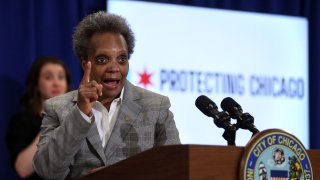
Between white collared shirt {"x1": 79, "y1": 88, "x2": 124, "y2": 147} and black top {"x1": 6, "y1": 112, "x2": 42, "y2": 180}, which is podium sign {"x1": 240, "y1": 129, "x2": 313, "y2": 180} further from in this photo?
black top {"x1": 6, "y1": 112, "x2": 42, "y2": 180}

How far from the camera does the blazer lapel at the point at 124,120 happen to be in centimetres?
209

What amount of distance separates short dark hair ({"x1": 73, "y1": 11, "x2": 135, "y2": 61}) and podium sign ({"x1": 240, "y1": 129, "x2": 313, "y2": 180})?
749mm

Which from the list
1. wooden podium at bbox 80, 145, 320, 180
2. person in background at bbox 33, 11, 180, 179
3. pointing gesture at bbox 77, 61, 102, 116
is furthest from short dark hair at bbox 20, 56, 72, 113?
wooden podium at bbox 80, 145, 320, 180

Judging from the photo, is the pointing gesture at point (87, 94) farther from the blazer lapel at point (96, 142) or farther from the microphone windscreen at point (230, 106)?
the microphone windscreen at point (230, 106)

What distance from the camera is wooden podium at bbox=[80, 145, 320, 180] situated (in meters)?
1.50

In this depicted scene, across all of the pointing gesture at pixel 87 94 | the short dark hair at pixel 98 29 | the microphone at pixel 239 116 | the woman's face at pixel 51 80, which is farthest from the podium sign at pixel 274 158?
the woman's face at pixel 51 80

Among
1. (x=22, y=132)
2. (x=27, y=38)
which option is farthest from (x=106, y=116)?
(x=27, y=38)

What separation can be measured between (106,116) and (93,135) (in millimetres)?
118

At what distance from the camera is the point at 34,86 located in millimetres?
3844

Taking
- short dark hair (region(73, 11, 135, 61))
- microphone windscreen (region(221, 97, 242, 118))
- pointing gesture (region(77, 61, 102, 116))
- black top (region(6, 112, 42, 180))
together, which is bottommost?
black top (region(6, 112, 42, 180))

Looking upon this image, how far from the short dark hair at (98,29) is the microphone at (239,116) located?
0.49 metres

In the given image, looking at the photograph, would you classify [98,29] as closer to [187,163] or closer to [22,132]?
[187,163]

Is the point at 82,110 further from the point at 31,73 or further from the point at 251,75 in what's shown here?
the point at 251,75

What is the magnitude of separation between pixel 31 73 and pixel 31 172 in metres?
0.58
